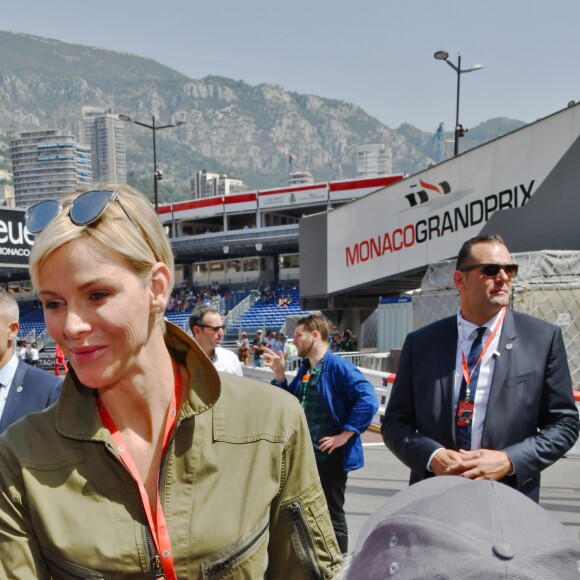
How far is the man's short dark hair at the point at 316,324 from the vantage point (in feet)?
14.6

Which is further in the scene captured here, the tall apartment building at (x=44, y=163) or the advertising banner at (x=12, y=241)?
the tall apartment building at (x=44, y=163)

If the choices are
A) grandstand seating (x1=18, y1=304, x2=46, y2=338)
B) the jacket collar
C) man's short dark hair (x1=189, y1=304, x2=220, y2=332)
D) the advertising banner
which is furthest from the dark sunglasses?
grandstand seating (x1=18, y1=304, x2=46, y2=338)

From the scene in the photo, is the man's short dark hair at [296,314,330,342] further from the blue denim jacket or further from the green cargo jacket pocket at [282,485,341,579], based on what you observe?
the green cargo jacket pocket at [282,485,341,579]

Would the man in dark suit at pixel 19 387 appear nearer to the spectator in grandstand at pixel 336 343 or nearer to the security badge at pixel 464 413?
the security badge at pixel 464 413

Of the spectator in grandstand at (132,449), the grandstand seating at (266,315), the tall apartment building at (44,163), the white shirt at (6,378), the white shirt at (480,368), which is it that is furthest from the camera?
the tall apartment building at (44,163)

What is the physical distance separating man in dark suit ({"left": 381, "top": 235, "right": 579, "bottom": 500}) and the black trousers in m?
1.27

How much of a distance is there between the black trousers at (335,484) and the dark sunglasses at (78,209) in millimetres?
3193

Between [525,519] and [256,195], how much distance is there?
167 ft

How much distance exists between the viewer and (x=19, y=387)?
3057 mm

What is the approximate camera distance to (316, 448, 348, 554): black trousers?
405 cm

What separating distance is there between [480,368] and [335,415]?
162cm

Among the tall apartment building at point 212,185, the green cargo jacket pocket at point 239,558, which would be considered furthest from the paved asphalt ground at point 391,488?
the tall apartment building at point 212,185

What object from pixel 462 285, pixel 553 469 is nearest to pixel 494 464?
pixel 462 285

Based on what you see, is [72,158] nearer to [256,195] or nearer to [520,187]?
[256,195]
